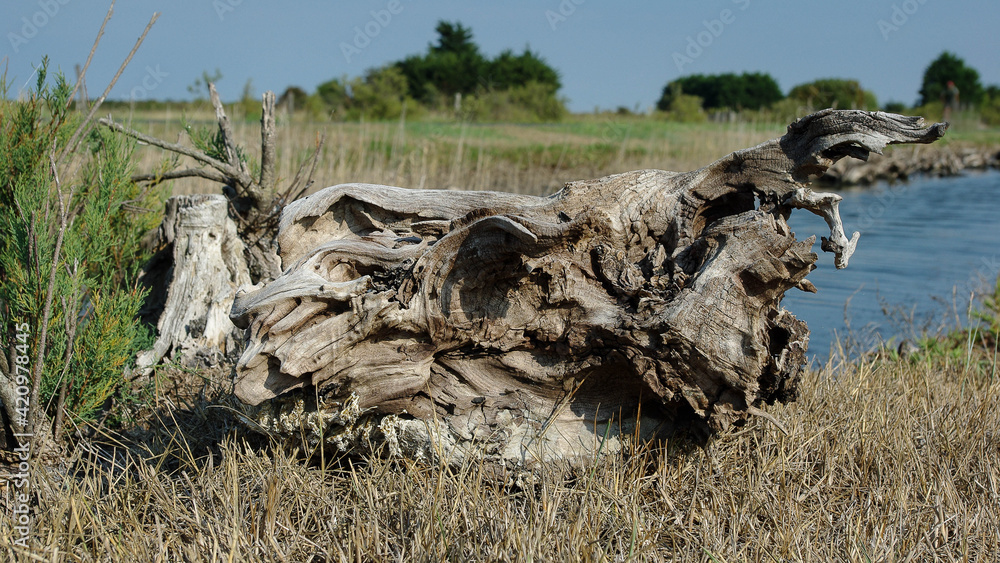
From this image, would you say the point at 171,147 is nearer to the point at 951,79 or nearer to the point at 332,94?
the point at 332,94

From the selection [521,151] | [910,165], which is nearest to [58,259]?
[521,151]

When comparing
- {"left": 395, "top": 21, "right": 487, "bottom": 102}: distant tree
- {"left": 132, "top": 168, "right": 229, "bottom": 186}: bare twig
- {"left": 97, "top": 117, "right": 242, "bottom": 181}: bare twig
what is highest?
{"left": 395, "top": 21, "right": 487, "bottom": 102}: distant tree

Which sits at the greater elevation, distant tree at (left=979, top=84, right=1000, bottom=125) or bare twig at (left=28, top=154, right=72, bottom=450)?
distant tree at (left=979, top=84, right=1000, bottom=125)

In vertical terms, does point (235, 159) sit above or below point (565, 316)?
above

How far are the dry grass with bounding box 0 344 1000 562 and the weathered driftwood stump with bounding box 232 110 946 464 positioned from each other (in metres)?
0.20

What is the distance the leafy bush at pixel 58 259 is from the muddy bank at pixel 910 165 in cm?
1956

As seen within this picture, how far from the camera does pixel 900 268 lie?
9234mm

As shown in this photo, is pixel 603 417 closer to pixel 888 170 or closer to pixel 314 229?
pixel 314 229

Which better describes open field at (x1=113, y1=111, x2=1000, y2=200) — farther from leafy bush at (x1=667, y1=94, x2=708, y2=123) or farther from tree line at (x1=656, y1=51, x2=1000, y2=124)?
tree line at (x1=656, y1=51, x2=1000, y2=124)

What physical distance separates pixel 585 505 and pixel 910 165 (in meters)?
29.4

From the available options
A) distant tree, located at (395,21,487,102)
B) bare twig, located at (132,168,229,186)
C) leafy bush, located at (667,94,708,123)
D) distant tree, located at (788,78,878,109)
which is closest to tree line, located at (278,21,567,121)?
distant tree, located at (395,21,487,102)

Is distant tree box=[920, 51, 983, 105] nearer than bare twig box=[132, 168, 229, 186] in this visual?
No

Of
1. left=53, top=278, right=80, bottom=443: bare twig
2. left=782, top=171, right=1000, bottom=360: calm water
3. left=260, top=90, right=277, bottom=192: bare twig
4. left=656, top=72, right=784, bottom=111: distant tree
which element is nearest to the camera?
left=53, top=278, right=80, bottom=443: bare twig

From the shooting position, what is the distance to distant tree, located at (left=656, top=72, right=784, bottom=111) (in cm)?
6294
